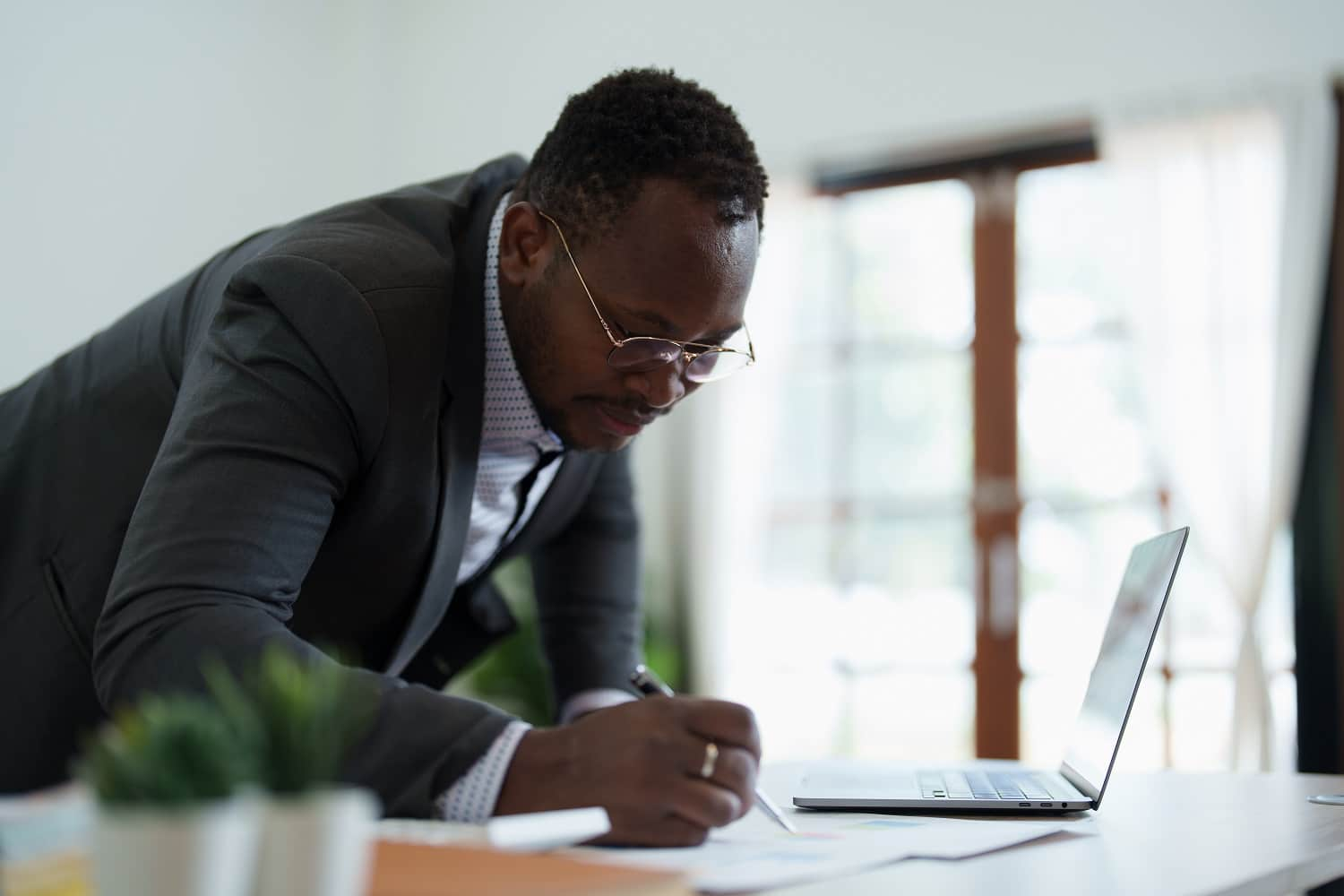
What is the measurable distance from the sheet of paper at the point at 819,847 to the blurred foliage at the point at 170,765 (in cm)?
29

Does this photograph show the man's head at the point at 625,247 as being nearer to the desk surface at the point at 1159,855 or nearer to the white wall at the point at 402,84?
the desk surface at the point at 1159,855

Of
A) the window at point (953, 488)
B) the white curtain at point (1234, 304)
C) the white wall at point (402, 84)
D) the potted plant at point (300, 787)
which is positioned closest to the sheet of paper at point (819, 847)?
the potted plant at point (300, 787)

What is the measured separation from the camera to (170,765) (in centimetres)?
44

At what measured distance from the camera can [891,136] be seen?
411 cm

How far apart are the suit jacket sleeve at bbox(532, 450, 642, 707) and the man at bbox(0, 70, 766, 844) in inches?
5.8

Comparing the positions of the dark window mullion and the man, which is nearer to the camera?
the man

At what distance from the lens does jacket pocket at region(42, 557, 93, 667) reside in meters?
1.28

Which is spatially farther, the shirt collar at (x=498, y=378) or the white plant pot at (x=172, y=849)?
the shirt collar at (x=498, y=378)

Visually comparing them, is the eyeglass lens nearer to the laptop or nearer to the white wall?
the laptop

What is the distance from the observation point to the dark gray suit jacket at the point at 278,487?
0.93 metres

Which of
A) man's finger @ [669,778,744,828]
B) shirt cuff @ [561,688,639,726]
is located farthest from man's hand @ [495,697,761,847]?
shirt cuff @ [561,688,639,726]

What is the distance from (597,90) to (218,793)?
3.59 feet

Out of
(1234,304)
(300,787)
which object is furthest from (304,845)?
(1234,304)

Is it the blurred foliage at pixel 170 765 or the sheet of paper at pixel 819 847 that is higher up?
the blurred foliage at pixel 170 765
